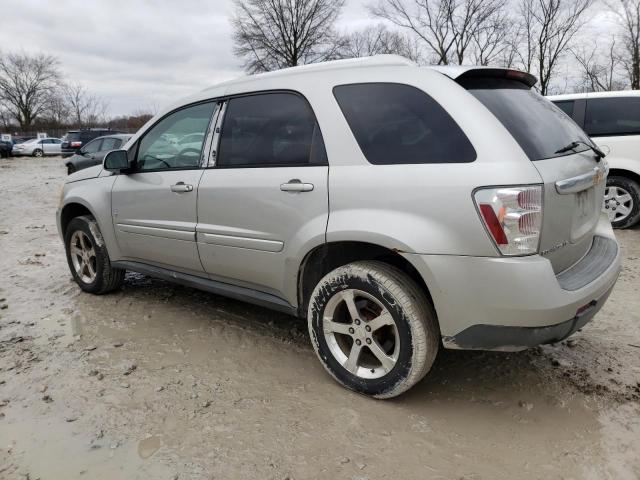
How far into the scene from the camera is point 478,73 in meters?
2.62

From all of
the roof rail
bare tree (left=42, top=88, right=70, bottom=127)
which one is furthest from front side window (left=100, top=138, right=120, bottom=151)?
bare tree (left=42, top=88, right=70, bottom=127)

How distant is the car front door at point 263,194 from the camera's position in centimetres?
277

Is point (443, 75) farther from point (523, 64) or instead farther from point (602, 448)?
point (523, 64)

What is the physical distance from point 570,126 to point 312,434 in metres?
2.30

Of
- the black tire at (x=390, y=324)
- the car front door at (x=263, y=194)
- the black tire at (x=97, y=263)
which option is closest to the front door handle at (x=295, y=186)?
the car front door at (x=263, y=194)

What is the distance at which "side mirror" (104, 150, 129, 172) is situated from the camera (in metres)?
3.84

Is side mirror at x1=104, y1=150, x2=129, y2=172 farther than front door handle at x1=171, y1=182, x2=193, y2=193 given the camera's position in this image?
Yes

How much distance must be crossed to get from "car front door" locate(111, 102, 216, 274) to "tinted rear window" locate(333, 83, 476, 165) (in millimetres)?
1229

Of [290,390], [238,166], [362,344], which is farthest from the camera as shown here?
[238,166]

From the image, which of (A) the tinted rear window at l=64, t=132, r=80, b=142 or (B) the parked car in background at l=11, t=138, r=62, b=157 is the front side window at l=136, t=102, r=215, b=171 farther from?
(B) the parked car in background at l=11, t=138, r=62, b=157

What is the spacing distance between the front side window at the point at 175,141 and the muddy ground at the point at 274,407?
1242 mm

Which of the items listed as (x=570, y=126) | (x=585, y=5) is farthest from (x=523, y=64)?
(x=570, y=126)

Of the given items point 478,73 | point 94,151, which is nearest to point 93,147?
point 94,151

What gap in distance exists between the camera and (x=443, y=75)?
2.51m
